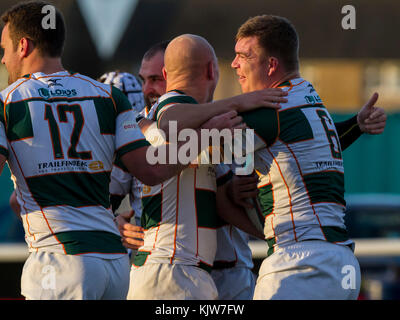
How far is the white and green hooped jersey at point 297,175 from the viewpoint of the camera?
155 inches

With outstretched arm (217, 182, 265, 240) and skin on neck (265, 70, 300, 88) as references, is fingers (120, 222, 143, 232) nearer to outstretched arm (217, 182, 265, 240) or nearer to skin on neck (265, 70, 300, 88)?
outstretched arm (217, 182, 265, 240)

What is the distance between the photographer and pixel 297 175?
3961 millimetres

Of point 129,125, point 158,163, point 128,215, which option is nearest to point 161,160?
point 158,163

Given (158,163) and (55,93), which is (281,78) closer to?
(158,163)

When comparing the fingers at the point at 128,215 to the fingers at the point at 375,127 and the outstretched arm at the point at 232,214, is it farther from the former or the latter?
the fingers at the point at 375,127

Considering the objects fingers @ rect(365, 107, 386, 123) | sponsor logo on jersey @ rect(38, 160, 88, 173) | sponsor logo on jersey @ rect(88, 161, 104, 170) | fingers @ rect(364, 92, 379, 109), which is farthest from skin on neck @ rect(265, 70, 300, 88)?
sponsor logo on jersey @ rect(38, 160, 88, 173)

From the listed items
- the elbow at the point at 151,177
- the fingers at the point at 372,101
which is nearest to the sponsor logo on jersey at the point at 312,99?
the fingers at the point at 372,101

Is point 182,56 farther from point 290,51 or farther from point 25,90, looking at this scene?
point 25,90

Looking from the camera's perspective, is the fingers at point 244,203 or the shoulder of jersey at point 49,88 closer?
the shoulder of jersey at point 49,88

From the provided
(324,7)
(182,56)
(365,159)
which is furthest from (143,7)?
(182,56)

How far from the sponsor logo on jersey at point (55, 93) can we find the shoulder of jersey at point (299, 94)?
124cm

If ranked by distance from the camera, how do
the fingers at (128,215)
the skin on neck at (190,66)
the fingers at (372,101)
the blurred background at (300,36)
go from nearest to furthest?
1. the skin on neck at (190,66)
2. the fingers at (372,101)
3. the fingers at (128,215)
4. the blurred background at (300,36)

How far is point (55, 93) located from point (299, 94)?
145 centimetres

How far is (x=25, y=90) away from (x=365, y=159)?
507 inches
